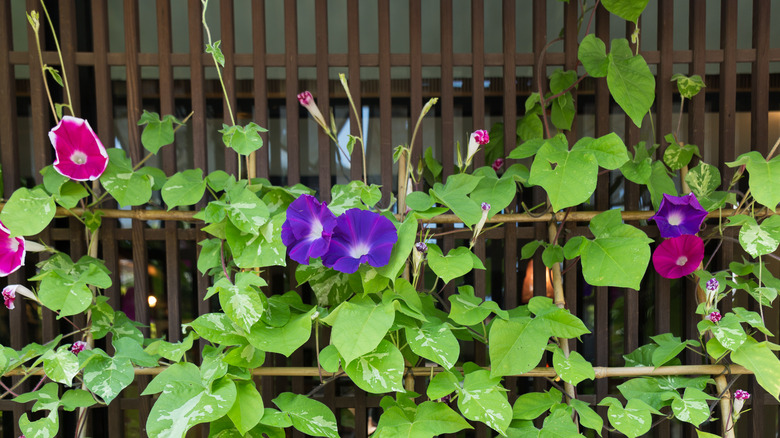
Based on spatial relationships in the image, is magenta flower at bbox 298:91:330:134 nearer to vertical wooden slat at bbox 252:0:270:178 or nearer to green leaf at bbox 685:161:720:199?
vertical wooden slat at bbox 252:0:270:178

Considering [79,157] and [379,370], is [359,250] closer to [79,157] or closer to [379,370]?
[379,370]

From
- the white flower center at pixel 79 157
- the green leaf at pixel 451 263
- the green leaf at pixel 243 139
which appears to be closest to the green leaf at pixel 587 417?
the green leaf at pixel 451 263

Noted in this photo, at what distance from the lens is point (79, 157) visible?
1.09m

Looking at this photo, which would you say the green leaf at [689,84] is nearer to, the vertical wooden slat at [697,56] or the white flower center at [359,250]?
the vertical wooden slat at [697,56]

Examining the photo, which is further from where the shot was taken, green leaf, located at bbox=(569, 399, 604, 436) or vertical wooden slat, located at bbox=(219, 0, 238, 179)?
vertical wooden slat, located at bbox=(219, 0, 238, 179)

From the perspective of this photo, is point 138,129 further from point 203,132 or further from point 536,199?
point 536,199

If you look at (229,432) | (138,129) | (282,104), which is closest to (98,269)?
(138,129)

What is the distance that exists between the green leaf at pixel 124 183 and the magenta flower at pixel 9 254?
0.23m

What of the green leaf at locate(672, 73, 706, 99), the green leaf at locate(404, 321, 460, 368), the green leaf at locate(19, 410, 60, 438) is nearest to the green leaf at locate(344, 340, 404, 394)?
the green leaf at locate(404, 321, 460, 368)

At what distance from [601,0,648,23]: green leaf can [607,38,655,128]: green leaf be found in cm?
8

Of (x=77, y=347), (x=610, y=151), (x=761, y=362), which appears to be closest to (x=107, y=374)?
(x=77, y=347)

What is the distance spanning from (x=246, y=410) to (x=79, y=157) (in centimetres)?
66

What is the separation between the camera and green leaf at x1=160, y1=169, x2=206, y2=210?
1072 mm

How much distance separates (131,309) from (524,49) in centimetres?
184
